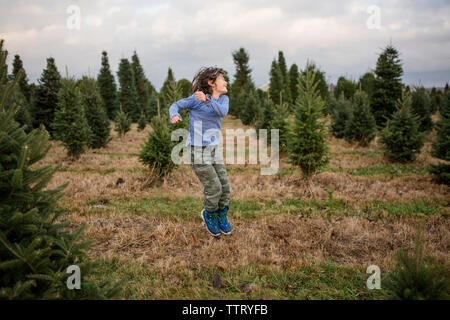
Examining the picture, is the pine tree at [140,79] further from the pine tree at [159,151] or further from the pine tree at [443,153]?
the pine tree at [443,153]

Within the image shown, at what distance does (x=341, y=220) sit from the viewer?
16.7 ft

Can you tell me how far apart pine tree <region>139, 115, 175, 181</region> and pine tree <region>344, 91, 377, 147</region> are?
11202 millimetres

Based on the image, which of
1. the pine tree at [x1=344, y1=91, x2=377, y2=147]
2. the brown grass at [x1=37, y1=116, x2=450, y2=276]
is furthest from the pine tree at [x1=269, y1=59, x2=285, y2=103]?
the brown grass at [x1=37, y1=116, x2=450, y2=276]

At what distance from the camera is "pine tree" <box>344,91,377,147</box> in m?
14.5

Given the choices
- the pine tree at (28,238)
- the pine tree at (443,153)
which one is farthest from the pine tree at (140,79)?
the pine tree at (28,238)

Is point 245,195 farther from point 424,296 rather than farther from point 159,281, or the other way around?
point 424,296

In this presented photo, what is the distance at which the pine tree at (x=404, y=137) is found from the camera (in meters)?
10.3

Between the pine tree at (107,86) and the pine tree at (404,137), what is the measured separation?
1373 inches

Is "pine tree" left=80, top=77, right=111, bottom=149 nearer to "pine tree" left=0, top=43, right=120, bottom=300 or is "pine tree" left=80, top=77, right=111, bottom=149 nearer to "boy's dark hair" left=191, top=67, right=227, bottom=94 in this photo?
"boy's dark hair" left=191, top=67, right=227, bottom=94

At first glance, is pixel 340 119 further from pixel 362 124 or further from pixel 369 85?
pixel 369 85

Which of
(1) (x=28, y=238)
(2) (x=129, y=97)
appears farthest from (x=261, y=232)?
(2) (x=129, y=97)

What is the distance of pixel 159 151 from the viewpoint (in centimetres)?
831

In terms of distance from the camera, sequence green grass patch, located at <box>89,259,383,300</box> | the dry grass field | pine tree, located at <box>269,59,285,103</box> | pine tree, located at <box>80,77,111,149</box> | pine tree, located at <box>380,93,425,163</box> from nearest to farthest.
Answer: green grass patch, located at <box>89,259,383,300</box>, the dry grass field, pine tree, located at <box>380,93,425,163</box>, pine tree, located at <box>80,77,111,149</box>, pine tree, located at <box>269,59,285,103</box>

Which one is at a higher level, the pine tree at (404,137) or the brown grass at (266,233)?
the pine tree at (404,137)
